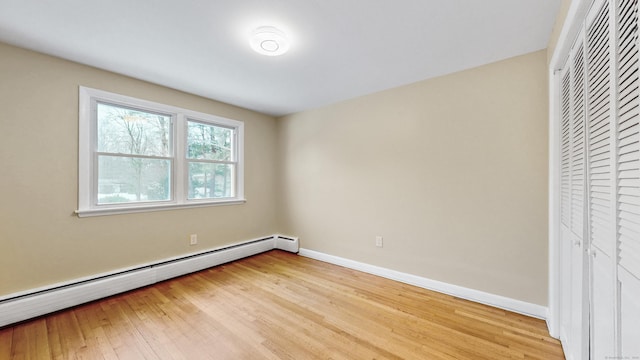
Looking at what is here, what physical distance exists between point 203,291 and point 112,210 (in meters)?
1.27

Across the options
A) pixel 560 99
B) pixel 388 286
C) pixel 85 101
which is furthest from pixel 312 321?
pixel 85 101

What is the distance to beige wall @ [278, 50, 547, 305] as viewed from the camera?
2129mm

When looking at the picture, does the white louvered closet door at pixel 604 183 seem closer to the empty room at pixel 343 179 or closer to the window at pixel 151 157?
the empty room at pixel 343 179

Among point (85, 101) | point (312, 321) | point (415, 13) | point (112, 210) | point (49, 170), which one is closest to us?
point (415, 13)

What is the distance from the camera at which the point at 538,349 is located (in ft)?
5.52

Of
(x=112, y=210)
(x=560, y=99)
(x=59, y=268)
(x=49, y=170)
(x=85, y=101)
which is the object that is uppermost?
(x=85, y=101)

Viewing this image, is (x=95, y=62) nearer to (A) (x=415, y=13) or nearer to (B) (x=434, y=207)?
(A) (x=415, y=13)

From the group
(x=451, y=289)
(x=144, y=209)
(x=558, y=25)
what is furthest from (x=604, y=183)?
(x=144, y=209)

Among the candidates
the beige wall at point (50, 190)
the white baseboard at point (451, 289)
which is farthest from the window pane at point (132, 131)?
the white baseboard at point (451, 289)

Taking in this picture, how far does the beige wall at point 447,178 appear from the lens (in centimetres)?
213

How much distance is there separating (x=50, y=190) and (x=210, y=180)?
1.55 metres

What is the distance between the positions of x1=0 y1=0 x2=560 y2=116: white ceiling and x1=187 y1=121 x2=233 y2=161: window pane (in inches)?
29.8

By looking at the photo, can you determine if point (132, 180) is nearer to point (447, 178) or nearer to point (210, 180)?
point (210, 180)

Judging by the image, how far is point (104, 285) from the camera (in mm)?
2418
